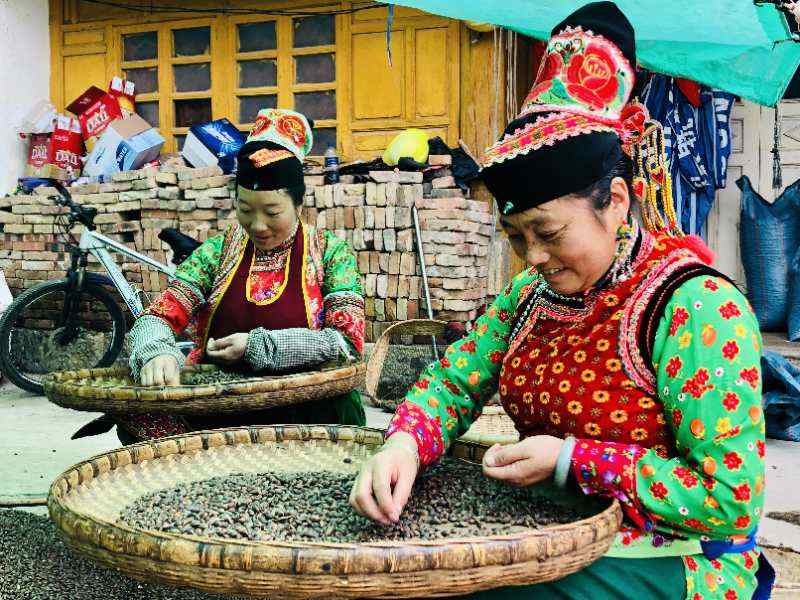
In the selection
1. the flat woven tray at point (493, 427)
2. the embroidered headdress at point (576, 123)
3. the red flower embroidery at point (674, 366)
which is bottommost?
the flat woven tray at point (493, 427)

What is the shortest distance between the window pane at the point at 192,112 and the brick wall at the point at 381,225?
2.54 feet

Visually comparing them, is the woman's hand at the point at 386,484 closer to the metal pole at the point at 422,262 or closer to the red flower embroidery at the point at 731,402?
the red flower embroidery at the point at 731,402

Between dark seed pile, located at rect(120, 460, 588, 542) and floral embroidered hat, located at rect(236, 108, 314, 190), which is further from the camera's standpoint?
floral embroidered hat, located at rect(236, 108, 314, 190)

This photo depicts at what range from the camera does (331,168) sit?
5172mm

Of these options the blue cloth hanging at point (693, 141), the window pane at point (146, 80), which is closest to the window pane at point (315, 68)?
the window pane at point (146, 80)

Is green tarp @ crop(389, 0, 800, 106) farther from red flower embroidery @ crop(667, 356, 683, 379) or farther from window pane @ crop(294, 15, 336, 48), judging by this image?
window pane @ crop(294, 15, 336, 48)

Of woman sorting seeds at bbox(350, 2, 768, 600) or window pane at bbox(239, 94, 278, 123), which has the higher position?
window pane at bbox(239, 94, 278, 123)

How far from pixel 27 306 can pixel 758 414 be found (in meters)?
5.04

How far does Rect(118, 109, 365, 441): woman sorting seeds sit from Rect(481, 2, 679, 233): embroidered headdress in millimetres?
1249

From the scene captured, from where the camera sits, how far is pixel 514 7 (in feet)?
10.3

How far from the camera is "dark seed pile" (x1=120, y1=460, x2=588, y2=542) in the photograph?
4.20ft

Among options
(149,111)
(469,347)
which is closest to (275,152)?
(469,347)

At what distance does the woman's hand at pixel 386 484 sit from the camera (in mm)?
1284

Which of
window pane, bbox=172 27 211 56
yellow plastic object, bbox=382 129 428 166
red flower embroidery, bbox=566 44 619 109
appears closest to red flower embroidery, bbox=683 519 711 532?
red flower embroidery, bbox=566 44 619 109
